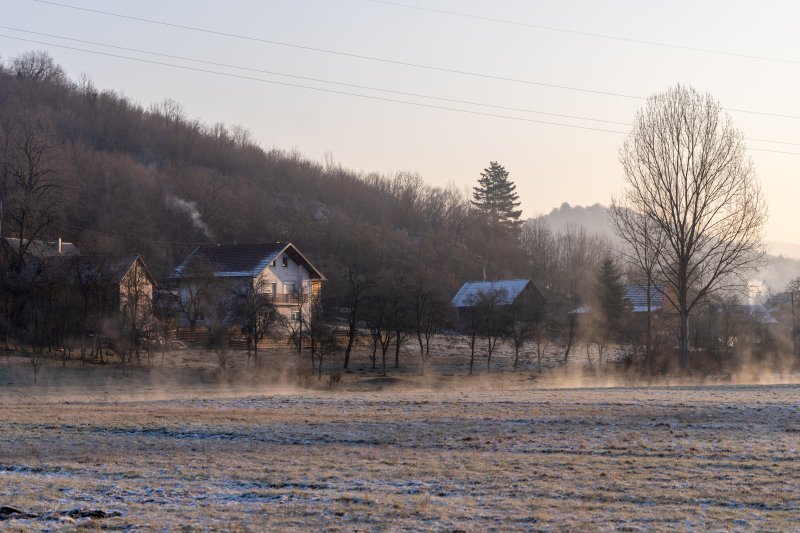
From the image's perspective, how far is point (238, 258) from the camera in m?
74.4

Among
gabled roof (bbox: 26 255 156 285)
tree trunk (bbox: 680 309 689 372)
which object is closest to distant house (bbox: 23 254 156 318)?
gabled roof (bbox: 26 255 156 285)

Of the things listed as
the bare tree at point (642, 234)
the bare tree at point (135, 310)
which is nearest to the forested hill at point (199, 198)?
the bare tree at point (135, 310)

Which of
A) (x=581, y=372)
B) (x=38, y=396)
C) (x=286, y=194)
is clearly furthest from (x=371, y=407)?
(x=286, y=194)

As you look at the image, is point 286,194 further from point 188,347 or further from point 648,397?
point 648,397

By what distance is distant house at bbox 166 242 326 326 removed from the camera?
67375 millimetres

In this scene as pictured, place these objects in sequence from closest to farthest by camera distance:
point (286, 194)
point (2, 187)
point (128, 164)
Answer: point (2, 187), point (128, 164), point (286, 194)

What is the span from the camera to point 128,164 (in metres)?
118

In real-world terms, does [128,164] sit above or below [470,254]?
above

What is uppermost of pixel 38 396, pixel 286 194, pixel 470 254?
pixel 286 194

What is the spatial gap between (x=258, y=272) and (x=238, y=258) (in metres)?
3.77

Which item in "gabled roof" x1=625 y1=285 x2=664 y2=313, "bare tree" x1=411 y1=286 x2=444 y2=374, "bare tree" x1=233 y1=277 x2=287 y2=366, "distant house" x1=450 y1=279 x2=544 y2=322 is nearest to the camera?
"bare tree" x1=233 y1=277 x2=287 y2=366

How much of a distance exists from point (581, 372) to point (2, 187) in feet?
236

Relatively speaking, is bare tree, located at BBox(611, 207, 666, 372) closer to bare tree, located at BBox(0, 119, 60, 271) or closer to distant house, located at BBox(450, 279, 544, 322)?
distant house, located at BBox(450, 279, 544, 322)

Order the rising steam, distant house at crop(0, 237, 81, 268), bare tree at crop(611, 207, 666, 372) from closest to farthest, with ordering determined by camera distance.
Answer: bare tree at crop(611, 207, 666, 372) → distant house at crop(0, 237, 81, 268) → the rising steam
